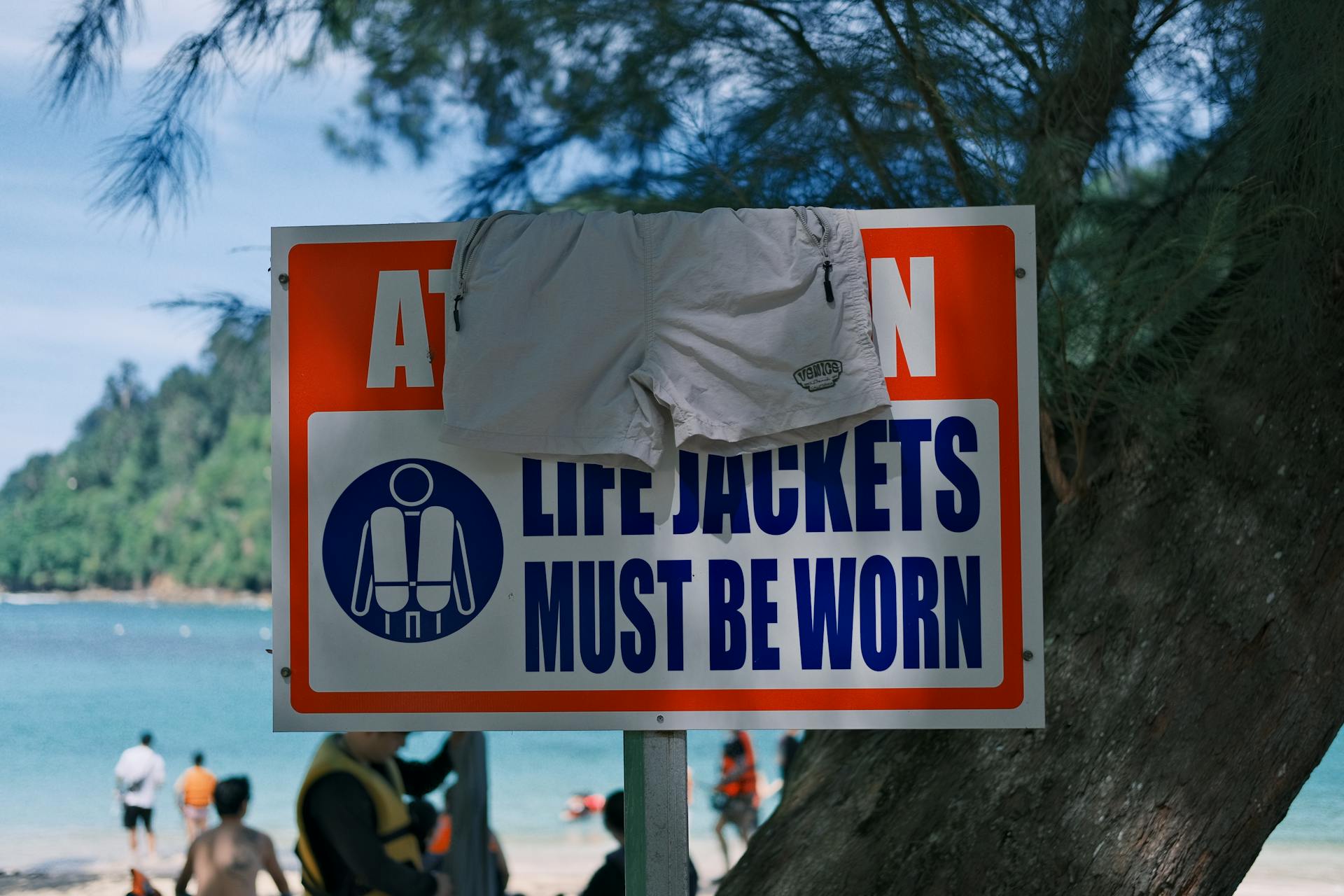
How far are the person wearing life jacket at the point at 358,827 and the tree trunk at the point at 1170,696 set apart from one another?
3.16 feet

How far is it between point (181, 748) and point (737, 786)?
2589 centimetres

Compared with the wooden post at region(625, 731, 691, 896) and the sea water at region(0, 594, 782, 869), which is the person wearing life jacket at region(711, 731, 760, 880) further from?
the wooden post at region(625, 731, 691, 896)

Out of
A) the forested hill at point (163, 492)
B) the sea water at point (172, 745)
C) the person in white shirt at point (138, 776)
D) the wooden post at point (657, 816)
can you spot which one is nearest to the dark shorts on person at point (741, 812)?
the sea water at point (172, 745)

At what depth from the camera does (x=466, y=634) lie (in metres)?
1.65

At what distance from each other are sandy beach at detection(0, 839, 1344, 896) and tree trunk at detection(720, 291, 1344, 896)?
32.1 feet

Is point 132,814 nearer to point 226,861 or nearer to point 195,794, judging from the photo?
point 195,794

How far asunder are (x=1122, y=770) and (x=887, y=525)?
47.7 inches

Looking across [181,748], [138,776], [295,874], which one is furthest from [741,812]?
[181,748]

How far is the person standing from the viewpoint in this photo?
32.4ft

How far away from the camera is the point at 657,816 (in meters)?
1.63

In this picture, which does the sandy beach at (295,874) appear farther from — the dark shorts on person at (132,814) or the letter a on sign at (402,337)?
the letter a on sign at (402,337)

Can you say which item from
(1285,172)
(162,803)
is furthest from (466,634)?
(162,803)

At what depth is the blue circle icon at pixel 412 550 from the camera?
1.65m

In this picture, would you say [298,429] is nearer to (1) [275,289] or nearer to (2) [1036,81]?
(1) [275,289]
